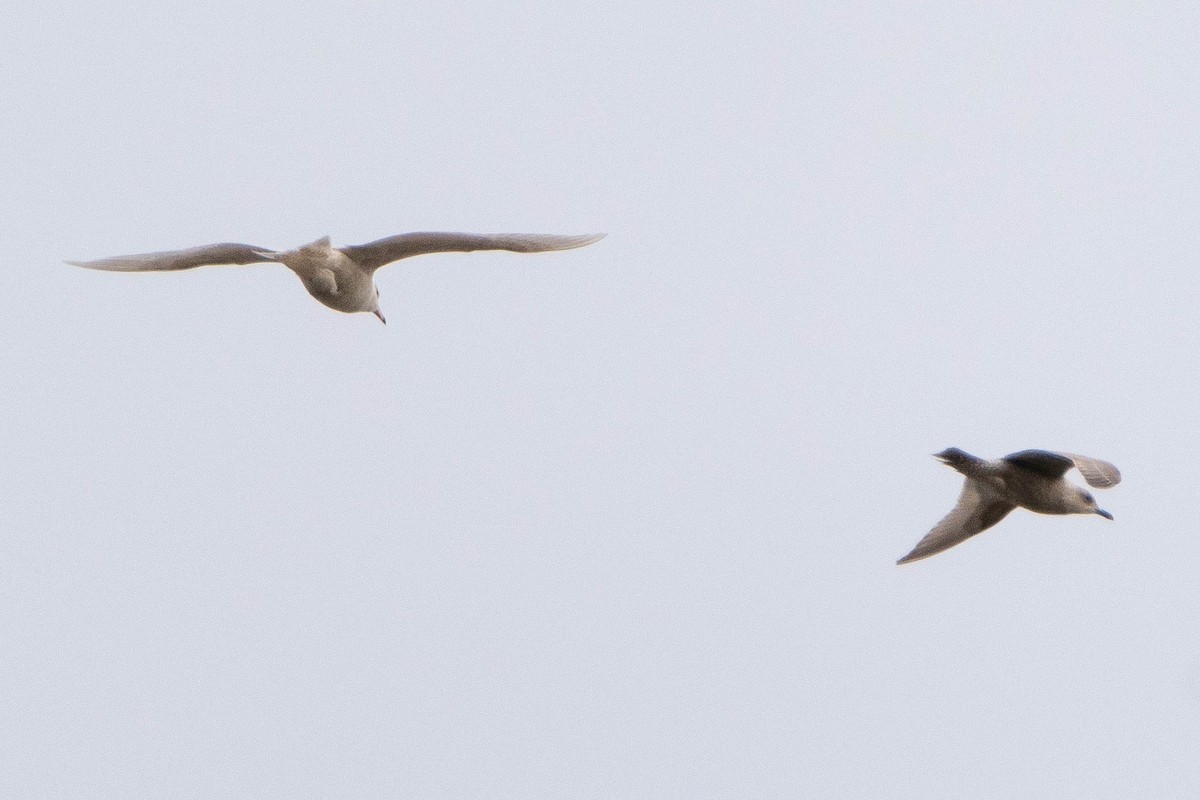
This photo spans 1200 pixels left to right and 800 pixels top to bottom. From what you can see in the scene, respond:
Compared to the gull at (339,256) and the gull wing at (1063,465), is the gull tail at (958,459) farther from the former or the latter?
the gull at (339,256)

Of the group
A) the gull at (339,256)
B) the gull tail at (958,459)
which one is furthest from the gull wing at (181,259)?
the gull tail at (958,459)

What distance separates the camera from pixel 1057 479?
14.9m

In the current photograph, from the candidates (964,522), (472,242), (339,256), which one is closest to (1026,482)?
(964,522)

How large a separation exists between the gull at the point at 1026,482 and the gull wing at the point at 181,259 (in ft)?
19.7

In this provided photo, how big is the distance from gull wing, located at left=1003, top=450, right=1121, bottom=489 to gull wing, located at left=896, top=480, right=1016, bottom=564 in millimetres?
763

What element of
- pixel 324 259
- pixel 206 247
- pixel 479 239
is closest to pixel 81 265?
pixel 206 247

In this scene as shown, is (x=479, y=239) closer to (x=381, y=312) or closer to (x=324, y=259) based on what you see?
(x=324, y=259)

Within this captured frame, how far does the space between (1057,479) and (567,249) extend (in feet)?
14.8

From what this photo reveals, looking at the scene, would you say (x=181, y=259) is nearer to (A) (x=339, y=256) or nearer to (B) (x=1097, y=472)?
(A) (x=339, y=256)

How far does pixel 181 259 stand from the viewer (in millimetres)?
15031

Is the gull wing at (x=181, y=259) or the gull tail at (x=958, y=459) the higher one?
the gull wing at (x=181, y=259)

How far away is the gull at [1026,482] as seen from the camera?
1470 cm

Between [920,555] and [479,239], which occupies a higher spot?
[479,239]

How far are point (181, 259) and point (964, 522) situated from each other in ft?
24.2
